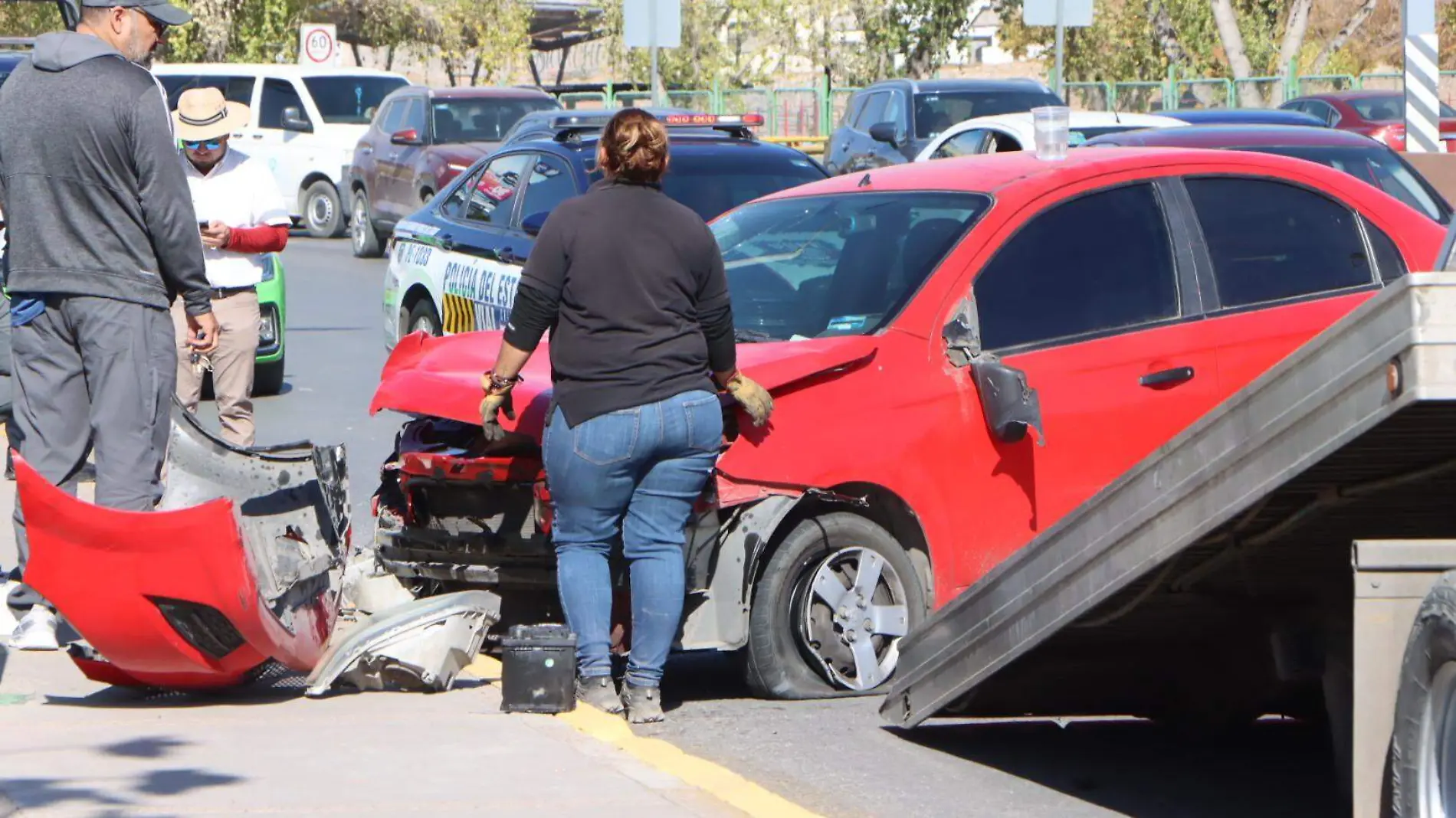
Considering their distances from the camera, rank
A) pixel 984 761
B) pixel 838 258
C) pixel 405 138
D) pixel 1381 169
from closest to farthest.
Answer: pixel 984 761, pixel 838 258, pixel 1381 169, pixel 405 138

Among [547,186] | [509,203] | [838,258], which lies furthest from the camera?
[509,203]

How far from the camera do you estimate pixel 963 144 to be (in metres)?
18.1

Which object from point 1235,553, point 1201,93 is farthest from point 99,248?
point 1201,93

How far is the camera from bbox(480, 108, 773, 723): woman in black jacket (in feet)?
19.1

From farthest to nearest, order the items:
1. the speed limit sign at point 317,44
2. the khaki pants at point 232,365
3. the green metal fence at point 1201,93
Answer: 1. the green metal fence at point 1201,93
2. the speed limit sign at point 317,44
3. the khaki pants at point 232,365

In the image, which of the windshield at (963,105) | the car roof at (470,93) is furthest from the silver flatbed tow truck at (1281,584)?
the car roof at (470,93)

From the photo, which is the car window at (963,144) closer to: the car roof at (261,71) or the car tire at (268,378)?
the car tire at (268,378)

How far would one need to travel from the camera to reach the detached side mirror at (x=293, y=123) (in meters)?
24.7

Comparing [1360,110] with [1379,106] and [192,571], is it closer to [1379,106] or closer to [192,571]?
[1379,106]

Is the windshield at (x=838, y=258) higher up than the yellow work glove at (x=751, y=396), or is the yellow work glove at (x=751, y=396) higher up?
the windshield at (x=838, y=258)

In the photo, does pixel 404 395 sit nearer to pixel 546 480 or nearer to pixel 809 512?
pixel 546 480

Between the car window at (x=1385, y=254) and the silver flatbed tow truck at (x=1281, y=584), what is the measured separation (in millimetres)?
1732

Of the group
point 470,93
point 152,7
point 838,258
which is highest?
point 152,7

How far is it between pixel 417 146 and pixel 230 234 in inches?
573
